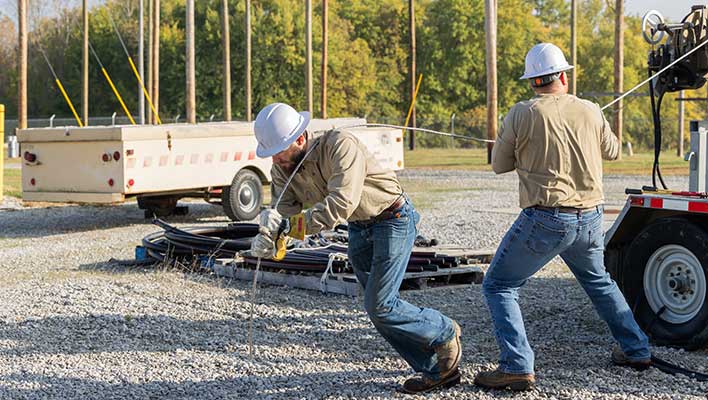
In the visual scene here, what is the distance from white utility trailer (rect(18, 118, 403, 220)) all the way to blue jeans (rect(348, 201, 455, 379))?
9554mm

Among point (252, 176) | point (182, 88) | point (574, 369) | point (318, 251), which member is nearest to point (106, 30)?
point (182, 88)

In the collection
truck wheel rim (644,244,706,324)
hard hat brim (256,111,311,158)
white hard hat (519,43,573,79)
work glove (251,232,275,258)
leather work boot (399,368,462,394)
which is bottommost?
leather work boot (399,368,462,394)

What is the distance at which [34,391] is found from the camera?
7.00 meters

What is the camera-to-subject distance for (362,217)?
6.56 m

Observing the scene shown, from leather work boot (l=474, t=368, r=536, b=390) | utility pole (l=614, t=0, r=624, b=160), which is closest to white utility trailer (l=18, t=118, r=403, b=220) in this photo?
leather work boot (l=474, t=368, r=536, b=390)

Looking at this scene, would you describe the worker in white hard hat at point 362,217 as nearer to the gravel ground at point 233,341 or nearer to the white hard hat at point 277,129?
the white hard hat at point 277,129

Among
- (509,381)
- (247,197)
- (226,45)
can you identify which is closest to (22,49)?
(226,45)

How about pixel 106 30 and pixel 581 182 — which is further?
pixel 106 30

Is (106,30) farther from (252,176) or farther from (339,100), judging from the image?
(252,176)

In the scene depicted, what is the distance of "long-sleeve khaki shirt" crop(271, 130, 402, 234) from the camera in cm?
623

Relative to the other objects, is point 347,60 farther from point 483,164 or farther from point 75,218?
point 75,218

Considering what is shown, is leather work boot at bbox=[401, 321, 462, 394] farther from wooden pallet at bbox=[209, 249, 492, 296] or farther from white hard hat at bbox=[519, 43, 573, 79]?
wooden pallet at bbox=[209, 249, 492, 296]

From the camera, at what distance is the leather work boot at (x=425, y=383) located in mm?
6703

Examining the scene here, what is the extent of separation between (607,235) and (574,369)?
58.3 inches
